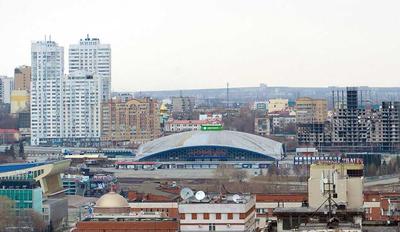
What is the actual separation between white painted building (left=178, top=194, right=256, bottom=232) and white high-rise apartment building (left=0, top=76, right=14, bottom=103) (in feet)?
359

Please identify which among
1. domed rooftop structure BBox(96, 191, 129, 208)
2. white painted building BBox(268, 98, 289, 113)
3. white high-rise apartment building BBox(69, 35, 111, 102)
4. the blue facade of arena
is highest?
white high-rise apartment building BBox(69, 35, 111, 102)

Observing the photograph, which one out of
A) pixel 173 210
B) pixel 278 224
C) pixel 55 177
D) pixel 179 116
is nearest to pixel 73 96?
pixel 179 116

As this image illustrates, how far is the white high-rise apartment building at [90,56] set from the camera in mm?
97500

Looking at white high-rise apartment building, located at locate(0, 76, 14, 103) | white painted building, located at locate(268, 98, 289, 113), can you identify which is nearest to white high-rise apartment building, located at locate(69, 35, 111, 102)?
white painted building, located at locate(268, 98, 289, 113)

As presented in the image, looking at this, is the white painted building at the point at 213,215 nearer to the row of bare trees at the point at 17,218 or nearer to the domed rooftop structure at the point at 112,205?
the domed rooftop structure at the point at 112,205

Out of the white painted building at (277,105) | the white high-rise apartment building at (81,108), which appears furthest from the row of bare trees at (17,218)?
the white painted building at (277,105)

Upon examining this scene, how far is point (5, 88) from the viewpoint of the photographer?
427 ft

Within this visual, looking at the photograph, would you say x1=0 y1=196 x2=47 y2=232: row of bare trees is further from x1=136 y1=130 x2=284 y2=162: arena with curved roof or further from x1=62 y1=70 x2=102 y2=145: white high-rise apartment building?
x1=62 y1=70 x2=102 y2=145: white high-rise apartment building

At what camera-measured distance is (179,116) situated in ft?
362

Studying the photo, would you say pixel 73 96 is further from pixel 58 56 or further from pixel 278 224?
A: pixel 278 224

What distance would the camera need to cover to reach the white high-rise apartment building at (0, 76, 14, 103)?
129375 millimetres

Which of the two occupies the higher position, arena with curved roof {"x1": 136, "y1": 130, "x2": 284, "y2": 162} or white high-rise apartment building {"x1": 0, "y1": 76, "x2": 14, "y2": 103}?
white high-rise apartment building {"x1": 0, "y1": 76, "x2": 14, "y2": 103}

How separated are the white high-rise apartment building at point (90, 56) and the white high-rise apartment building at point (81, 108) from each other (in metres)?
7.86

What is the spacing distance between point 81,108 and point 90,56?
10.5 metres
